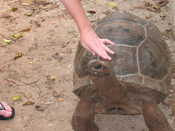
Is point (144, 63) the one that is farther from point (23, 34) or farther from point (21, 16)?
point (21, 16)

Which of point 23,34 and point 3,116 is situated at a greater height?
point 23,34

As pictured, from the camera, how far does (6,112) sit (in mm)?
3555

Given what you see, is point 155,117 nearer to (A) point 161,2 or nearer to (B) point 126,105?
(B) point 126,105

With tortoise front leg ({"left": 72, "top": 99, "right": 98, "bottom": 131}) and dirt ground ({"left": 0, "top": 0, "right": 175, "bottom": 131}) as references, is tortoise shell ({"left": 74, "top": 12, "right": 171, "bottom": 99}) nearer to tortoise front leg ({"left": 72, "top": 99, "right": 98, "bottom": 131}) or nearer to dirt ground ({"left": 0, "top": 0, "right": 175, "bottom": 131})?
tortoise front leg ({"left": 72, "top": 99, "right": 98, "bottom": 131})

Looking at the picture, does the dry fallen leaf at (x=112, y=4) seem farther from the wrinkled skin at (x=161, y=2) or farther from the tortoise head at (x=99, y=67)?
the tortoise head at (x=99, y=67)

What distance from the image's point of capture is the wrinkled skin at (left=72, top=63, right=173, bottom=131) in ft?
8.66

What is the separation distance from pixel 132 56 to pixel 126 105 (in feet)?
1.24

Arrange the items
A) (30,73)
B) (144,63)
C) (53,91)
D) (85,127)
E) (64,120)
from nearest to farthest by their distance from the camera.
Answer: (144,63)
(85,127)
(64,120)
(53,91)
(30,73)

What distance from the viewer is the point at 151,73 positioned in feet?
9.51

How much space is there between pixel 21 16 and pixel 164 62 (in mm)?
2490

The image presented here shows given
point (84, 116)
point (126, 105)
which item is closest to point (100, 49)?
point (126, 105)

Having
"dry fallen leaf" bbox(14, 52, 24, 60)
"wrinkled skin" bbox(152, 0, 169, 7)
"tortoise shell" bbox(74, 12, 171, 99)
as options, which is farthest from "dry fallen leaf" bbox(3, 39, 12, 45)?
"wrinkled skin" bbox(152, 0, 169, 7)

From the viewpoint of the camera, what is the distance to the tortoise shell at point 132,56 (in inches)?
110

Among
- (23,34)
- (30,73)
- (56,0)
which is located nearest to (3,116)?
(30,73)
